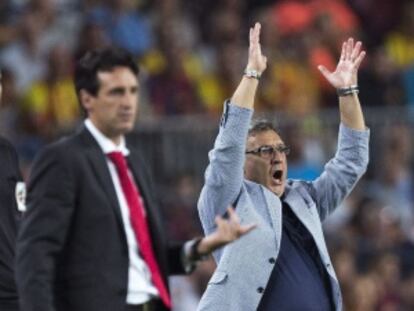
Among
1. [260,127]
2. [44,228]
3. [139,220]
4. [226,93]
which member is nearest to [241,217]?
[260,127]

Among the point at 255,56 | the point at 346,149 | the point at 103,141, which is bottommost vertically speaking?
the point at 346,149

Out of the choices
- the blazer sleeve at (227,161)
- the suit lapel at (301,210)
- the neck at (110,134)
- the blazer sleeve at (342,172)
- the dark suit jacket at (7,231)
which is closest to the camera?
the neck at (110,134)

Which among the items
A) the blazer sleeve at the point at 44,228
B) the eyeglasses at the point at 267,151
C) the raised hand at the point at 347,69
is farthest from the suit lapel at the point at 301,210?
the blazer sleeve at the point at 44,228

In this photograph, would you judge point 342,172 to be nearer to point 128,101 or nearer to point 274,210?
point 274,210

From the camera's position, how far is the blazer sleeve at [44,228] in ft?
19.7

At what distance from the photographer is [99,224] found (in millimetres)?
6203

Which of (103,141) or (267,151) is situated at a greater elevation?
(103,141)

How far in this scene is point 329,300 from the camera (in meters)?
7.37

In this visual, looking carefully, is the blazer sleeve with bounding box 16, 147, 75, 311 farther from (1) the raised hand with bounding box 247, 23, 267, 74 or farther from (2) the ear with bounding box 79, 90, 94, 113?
(1) the raised hand with bounding box 247, 23, 267, 74

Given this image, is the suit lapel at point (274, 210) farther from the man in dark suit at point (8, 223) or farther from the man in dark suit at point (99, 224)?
the man in dark suit at point (8, 223)

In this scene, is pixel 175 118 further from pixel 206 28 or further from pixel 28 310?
pixel 28 310

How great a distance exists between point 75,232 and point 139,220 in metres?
0.26

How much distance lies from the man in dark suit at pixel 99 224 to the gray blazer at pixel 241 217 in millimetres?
678

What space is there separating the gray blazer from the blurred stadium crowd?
4676 millimetres
